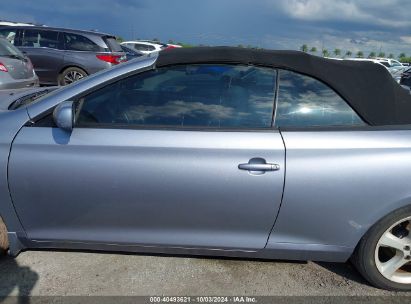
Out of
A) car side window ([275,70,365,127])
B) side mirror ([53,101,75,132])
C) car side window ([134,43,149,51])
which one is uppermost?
car side window ([275,70,365,127])

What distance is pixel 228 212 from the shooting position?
2.28 m

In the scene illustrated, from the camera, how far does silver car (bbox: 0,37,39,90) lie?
574 cm

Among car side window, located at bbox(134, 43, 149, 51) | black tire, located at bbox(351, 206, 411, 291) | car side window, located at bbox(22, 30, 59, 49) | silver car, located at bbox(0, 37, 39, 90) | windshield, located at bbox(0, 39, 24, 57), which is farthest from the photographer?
car side window, located at bbox(134, 43, 149, 51)

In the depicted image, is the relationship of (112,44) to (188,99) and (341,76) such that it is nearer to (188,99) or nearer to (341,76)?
(188,99)

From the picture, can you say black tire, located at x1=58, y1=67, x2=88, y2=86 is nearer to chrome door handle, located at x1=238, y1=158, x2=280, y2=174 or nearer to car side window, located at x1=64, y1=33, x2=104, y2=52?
car side window, located at x1=64, y1=33, x2=104, y2=52

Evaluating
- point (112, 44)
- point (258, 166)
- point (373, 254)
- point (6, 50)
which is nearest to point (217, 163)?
point (258, 166)

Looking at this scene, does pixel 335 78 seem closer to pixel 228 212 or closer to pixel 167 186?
pixel 228 212

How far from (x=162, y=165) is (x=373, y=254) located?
60.1 inches

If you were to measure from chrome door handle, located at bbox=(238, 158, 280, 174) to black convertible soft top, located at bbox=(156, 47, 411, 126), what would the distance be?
0.66 meters

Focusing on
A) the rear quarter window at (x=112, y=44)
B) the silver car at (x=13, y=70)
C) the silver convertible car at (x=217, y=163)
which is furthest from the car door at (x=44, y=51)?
the silver convertible car at (x=217, y=163)

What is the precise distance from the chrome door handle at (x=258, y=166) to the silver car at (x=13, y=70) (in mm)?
4915

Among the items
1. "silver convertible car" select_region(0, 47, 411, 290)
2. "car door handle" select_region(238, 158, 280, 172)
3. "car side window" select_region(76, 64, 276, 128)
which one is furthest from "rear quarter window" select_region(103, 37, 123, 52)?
"car door handle" select_region(238, 158, 280, 172)

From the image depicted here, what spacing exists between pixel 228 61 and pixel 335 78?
0.72 metres

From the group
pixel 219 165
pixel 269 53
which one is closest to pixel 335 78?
pixel 269 53
